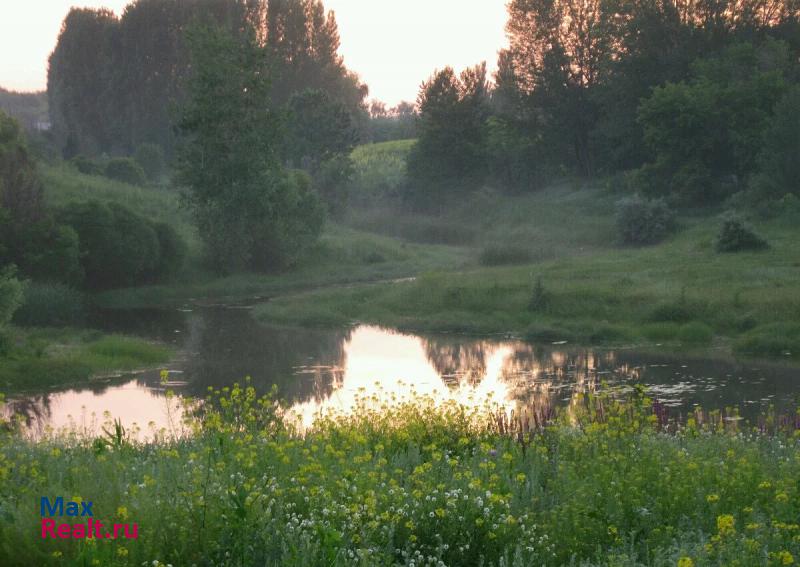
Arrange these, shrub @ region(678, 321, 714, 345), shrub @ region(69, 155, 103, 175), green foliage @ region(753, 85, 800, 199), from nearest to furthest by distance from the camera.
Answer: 1. shrub @ region(678, 321, 714, 345)
2. green foliage @ region(753, 85, 800, 199)
3. shrub @ region(69, 155, 103, 175)

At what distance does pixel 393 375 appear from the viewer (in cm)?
2547

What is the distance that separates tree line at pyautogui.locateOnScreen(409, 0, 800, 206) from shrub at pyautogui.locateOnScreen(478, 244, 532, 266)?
34.9ft

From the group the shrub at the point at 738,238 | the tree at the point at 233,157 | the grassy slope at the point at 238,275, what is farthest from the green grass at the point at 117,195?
the shrub at the point at 738,238

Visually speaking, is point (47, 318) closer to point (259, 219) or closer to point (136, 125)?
point (259, 219)

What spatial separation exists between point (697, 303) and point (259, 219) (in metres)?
24.9

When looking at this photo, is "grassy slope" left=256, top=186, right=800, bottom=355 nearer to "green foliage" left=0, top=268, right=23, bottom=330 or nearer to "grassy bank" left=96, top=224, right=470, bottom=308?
"grassy bank" left=96, top=224, right=470, bottom=308

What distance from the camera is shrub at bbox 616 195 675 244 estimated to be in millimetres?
51125

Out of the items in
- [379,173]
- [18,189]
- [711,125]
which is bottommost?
[18,189]

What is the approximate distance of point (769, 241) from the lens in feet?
135

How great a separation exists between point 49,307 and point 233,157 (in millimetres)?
15414

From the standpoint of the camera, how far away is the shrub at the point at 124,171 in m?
67.3

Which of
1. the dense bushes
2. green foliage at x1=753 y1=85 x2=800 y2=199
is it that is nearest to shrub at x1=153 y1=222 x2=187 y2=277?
the dense bushes

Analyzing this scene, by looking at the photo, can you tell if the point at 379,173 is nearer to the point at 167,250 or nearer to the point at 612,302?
the point at 167,250

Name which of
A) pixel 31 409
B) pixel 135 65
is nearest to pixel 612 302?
pixel 31 409
